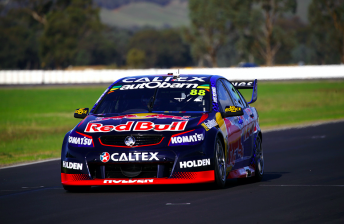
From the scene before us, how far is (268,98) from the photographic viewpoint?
4097cm

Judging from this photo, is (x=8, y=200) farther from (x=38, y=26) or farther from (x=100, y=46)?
(x=100, y=46)

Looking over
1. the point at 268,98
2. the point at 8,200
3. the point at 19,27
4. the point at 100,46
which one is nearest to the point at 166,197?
the point at 8,200

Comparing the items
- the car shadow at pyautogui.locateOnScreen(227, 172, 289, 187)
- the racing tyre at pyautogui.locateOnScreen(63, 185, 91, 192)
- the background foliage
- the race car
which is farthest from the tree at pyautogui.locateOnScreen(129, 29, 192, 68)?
the racing tyre at pyautogui.locateOnScreen(63, 185, 91, 192)

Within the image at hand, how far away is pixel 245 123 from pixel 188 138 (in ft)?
6.04

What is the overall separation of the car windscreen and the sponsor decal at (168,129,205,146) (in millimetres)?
795

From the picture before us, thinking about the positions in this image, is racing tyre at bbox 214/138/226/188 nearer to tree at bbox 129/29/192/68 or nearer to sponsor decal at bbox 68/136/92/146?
sponsor decal at bbox 68/136/92/146

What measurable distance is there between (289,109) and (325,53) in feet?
283

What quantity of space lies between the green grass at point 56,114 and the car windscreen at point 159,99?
536cm

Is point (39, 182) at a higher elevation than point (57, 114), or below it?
higher

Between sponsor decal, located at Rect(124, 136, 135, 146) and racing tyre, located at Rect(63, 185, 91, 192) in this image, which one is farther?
racing tyre, located at Rect(63, 185, 91, 192)

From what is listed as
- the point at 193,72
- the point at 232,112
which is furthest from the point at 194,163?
the point at 193,72

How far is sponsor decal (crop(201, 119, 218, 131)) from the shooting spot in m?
8.45

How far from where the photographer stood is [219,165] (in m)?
8.59

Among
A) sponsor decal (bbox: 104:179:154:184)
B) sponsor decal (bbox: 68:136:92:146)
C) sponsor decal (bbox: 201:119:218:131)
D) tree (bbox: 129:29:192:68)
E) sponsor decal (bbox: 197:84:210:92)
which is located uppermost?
sponsor decal (bbox: 197:84:210:92)
